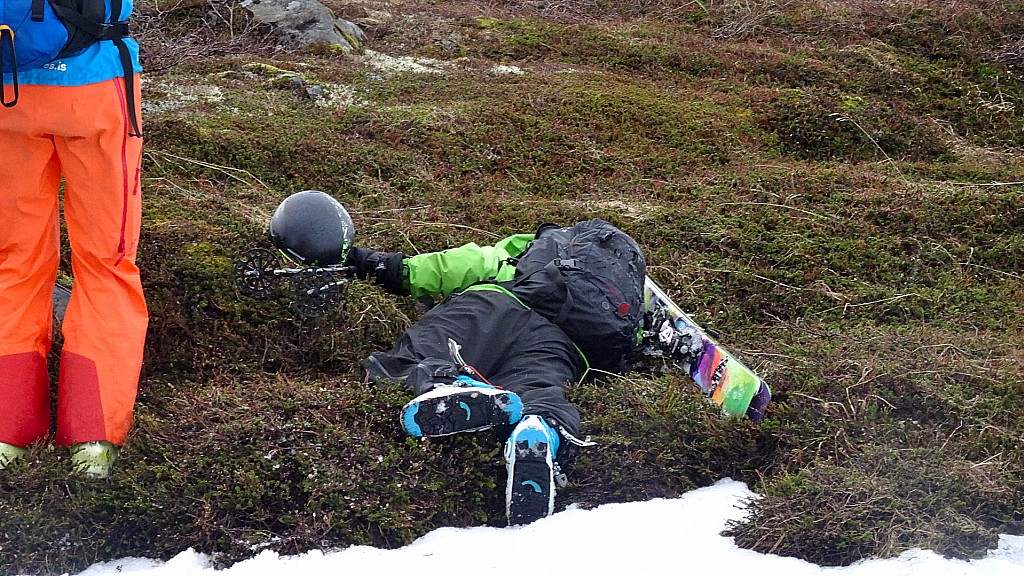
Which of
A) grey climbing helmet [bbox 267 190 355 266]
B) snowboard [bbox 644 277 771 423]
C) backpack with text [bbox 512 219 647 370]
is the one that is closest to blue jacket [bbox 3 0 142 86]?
grey climbing helmet [bbox 267 190 355 266]

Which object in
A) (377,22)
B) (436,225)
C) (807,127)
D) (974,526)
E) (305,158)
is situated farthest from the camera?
(377,22)

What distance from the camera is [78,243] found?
141 inches

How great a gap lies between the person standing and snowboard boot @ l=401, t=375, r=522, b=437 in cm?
118

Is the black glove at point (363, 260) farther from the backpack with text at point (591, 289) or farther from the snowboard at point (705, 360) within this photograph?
the snowboard at point (705, 360)

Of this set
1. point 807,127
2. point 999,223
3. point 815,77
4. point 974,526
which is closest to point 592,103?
point 807,127

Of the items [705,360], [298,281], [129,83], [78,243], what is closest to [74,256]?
[78,243]

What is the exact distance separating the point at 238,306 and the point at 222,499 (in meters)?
1.70

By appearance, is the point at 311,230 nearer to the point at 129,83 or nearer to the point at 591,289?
the point at 129,83

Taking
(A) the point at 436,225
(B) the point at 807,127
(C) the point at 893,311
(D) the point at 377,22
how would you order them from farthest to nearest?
(D) the point at 377,22 < (B) the point at 807,127 < (A) the point at 436,225 < (C) the point at 893,311

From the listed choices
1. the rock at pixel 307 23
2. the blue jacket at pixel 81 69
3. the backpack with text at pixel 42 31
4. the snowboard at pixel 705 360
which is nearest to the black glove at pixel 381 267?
the snowboard at pixel 705 360

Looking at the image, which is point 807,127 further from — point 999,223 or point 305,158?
point 305,158

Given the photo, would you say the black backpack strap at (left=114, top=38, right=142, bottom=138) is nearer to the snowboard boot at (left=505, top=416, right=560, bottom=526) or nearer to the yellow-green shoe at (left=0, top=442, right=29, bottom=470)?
the yellow-green shoe at (left=0, top=442, right=29, bottom=470)

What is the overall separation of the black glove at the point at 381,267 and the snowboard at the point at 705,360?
1373 mm

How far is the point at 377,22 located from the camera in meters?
12.7
